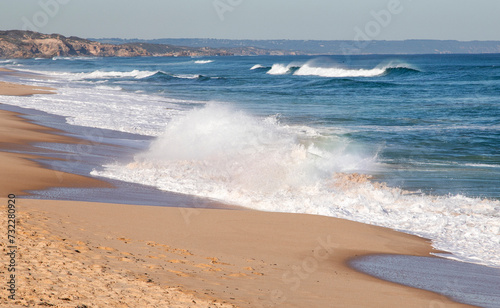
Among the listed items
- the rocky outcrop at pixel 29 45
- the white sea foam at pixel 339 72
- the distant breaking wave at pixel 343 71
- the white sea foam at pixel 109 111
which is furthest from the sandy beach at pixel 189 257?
the rocky outcrop at pixel 29 45

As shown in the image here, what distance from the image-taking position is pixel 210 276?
567 centimetres

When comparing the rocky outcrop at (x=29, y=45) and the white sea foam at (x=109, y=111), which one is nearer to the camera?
the white sea foam at (x=109, y=111)

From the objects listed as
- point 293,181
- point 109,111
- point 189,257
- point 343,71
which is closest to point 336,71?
point 343,71

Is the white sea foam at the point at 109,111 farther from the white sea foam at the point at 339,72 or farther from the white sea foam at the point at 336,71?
the white sea foam at the point at 336,71

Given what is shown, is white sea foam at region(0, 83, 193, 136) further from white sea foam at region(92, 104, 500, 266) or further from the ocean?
white sea foam at region(92, 104, 500, 266)

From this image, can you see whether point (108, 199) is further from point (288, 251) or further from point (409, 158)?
point (409, 158)

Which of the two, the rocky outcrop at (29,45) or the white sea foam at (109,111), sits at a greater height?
the rocky outcrop at (29,45)

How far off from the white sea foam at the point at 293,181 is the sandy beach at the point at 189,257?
97 centimetres

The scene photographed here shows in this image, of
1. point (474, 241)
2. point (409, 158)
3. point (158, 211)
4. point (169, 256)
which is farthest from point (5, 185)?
point (409, 158)

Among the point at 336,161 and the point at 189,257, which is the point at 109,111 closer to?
the point at 336,161

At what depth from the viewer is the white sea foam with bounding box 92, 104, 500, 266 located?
30.0 ft

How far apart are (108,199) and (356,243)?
450cm

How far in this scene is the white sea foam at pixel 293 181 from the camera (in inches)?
360

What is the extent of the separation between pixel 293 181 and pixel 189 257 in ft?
20.1
